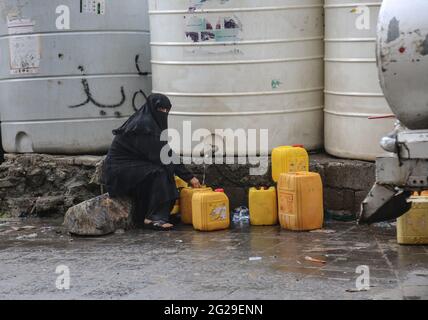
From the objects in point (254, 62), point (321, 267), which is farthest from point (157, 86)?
point (321, 267)

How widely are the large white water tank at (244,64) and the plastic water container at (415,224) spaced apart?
209cm

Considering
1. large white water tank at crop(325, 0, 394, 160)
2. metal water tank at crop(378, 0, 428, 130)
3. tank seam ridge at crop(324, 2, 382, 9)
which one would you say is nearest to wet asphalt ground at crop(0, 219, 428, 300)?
large white water tank at crop(325, 0, 394, 160)

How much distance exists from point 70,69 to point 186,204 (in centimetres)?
216

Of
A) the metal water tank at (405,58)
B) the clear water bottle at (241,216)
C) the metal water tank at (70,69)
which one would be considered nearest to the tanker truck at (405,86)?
the metal water tank at (405,58)

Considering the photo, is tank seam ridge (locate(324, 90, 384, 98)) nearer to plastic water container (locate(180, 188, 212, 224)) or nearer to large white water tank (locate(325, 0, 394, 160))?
large white water tank (locate(325, 0, 394, 160))

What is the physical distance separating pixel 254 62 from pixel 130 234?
217 centimetres

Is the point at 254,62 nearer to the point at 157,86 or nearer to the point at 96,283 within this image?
the point at 157,86

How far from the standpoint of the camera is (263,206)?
8.94 metres

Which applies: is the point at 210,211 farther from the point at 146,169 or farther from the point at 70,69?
the point at 70,69

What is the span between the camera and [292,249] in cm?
785

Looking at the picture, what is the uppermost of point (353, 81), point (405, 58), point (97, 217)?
point (405, 58)

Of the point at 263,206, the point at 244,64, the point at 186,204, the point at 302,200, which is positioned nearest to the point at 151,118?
the point at 186,204

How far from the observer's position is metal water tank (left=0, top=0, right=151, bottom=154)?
10008 mm
